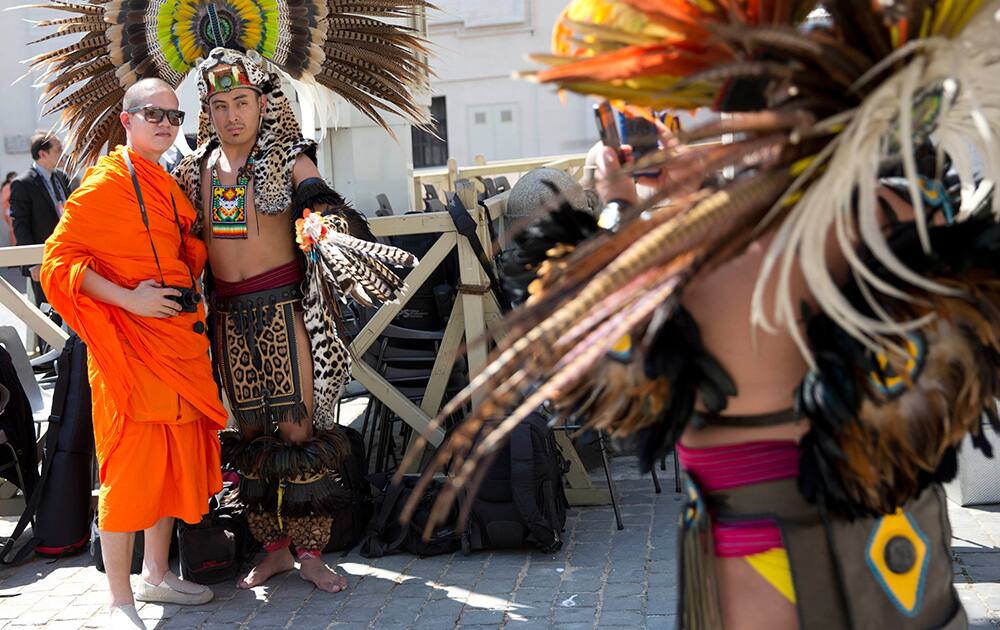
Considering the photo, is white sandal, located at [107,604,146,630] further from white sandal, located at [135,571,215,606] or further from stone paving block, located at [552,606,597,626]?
stone paving block, located at [552,606,597,626]

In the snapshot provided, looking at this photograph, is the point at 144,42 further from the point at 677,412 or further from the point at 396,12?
the point at 677,412

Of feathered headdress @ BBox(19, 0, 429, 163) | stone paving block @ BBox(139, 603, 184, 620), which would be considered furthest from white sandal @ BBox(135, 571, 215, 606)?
feathered headdress @ BBox(19, 0, 429, 163)

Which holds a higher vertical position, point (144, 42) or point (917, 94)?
point (144, 42)

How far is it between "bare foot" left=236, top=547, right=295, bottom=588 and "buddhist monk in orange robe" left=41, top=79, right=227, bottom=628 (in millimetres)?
477

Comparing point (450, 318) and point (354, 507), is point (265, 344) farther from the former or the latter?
point (450, 318)

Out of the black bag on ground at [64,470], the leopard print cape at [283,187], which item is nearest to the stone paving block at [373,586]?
the leopard print cape at [283,187]

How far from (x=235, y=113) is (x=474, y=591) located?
210 cm

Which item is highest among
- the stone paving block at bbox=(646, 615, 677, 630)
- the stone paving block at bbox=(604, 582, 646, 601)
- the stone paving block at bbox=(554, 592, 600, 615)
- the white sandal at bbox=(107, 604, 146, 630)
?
the white sandal at bbox=(107, 604, 146, 630)

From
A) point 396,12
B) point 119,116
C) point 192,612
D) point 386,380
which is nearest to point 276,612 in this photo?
point 192,612

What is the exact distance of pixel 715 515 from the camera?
241 centimetres

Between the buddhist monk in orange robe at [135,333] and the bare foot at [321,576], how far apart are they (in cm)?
52

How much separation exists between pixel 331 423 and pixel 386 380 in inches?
40.9

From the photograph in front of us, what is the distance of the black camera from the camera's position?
4379mm

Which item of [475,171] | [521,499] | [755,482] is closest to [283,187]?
[521,499]
